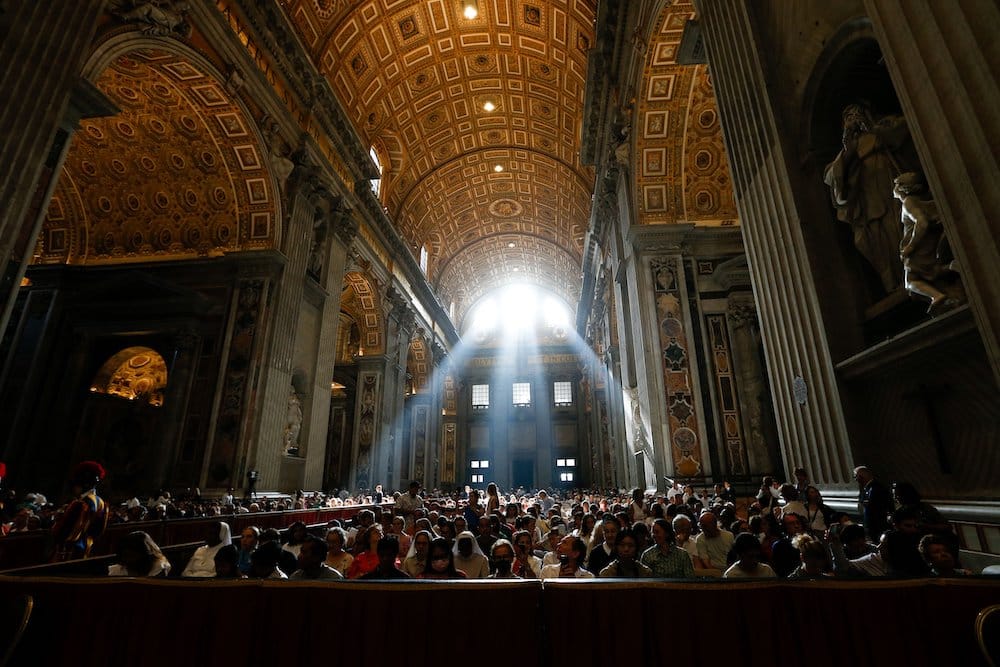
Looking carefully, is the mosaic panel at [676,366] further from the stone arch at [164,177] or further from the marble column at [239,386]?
the stone arch at [164,177]

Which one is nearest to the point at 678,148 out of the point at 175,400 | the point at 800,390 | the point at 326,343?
the point at 800,390

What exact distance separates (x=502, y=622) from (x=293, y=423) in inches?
429

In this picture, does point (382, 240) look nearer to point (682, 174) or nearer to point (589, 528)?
point (682, 174)

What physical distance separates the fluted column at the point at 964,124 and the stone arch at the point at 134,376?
13462 millimetres

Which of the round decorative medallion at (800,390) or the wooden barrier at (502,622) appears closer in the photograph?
the wooden barrier at (502,622)

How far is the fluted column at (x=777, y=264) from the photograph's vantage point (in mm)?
3875

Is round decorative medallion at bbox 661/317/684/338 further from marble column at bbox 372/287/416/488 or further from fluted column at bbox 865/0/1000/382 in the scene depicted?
marble column at bbox 372/287/416/488

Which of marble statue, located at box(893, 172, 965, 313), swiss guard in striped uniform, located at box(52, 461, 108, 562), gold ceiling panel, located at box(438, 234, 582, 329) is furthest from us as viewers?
gold ceiling panel, located at box(438, 234, 582, 329)

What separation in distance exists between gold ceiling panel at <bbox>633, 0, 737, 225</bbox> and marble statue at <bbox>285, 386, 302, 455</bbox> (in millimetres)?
9315

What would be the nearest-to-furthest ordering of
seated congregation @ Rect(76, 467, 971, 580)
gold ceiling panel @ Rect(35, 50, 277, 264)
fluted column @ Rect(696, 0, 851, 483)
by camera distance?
seated congregation @ Rect(76, 467, 971, 580), fluted column @ Rect(696, 0, 851, 483), gold ceiling panel @ Rect(35, 50, 277, 264)

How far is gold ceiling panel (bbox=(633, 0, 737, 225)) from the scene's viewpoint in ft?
30.9

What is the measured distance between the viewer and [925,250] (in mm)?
2975

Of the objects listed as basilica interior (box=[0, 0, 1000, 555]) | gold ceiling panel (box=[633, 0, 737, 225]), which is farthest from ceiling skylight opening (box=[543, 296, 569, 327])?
gold ceiling panel (box=[633, 0, 737, 225])

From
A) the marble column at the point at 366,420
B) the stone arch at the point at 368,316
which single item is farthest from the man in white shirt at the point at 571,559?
the stone arch at the point at 368,316
